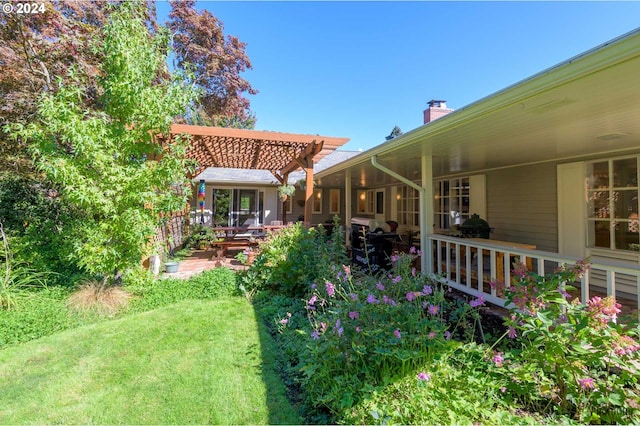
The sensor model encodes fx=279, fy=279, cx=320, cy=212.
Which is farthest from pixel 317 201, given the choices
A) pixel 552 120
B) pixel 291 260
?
pixel 552 120

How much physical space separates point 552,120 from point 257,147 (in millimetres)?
5837

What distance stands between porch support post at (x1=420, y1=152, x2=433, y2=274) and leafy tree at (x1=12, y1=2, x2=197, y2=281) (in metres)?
3.94

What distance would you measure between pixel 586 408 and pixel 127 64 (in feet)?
20.7

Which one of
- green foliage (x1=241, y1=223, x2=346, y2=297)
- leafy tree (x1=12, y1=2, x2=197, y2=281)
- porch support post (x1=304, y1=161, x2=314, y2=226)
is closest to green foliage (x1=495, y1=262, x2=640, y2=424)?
green foliage (x1=241, y1=223, x2=346, y2=297)

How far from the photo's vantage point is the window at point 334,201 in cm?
1317

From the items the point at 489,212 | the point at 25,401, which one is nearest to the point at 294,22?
the point at 489,212

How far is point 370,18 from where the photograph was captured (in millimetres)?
6852

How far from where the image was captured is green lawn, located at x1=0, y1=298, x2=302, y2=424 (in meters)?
2.17

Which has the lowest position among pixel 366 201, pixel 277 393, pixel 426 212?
pixel 277 393

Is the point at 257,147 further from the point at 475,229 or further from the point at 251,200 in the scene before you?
the point at 251,200

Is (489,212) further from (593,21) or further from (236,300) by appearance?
(236,300)

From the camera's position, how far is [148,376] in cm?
266

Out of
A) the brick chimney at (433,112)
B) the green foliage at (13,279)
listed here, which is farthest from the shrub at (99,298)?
the brick chimney at (433,112)

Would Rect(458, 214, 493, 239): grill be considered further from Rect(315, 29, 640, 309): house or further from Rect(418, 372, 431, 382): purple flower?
Rect(418, 372, 431, 382): purple flower
